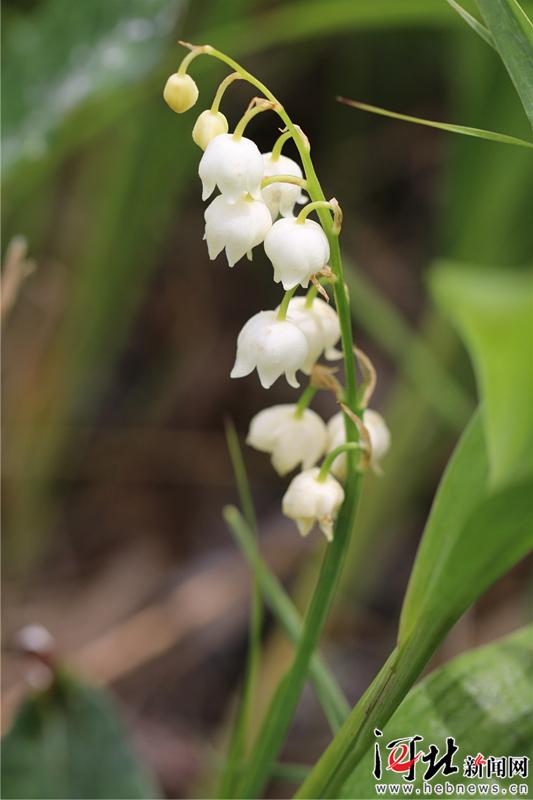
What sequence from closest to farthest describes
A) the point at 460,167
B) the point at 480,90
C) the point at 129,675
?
the point at 480,90 < the point at 460,167 < the point at 129,675

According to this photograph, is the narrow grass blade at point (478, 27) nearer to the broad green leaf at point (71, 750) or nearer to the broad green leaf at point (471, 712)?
the broad green leaf at point (471, 712)

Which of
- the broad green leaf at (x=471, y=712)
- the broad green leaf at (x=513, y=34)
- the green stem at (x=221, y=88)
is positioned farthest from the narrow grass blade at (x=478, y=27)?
the broad green leaf at (x=471, y=712)

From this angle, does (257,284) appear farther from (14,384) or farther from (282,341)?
(282,341)

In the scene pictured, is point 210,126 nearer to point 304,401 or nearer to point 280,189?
point 280,189

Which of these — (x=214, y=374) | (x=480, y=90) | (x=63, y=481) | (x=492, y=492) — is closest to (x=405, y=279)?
(x=214, y=374)

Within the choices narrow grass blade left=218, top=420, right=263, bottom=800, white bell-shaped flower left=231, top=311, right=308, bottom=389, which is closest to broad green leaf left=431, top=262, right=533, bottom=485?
white bell-shaped flower left=231, top=311, right=308, bottom=389

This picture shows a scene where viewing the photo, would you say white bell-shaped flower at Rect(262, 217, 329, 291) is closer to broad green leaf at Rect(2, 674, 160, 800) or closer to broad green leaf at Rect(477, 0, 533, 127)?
broad green leaf at Rect(477, 0, 533, 127)

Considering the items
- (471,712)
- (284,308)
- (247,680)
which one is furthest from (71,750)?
(284,308)
